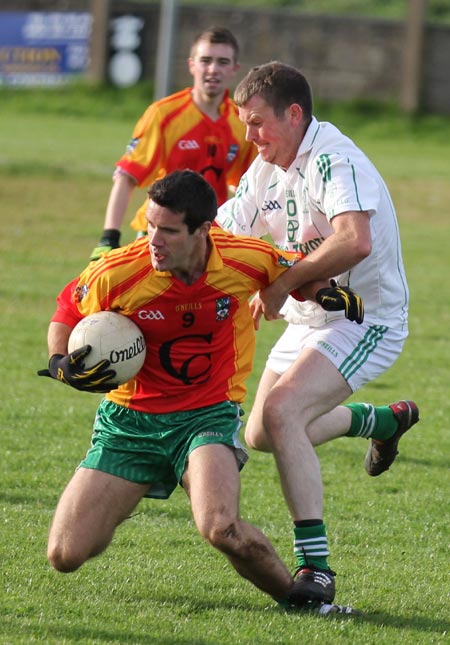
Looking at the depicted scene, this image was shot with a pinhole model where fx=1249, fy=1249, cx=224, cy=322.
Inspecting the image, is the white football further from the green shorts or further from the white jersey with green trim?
the white jersey with green trim

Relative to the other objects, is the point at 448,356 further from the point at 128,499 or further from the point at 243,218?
the point at 128,499

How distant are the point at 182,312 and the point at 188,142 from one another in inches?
152

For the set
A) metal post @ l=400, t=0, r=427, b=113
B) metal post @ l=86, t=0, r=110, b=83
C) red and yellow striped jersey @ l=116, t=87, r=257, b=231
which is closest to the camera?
red and yellow striped jersey @ l=116, t=87, r=257, b=231

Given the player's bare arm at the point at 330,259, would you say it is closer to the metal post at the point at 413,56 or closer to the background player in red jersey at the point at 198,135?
the background player in red jersey at the point at 198,135

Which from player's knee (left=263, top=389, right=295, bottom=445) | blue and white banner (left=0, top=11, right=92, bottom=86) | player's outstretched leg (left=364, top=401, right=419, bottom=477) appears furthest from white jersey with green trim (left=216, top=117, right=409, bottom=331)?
blue and white banner (left=0, top=11, right=92, bottom=86)

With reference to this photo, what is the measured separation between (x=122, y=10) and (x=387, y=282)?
1010 inches

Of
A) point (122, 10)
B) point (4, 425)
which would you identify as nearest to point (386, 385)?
point (4, 425)

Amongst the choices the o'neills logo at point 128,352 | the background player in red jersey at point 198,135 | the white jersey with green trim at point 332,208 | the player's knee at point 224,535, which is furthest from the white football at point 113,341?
the background player in red jersey at point 198,135

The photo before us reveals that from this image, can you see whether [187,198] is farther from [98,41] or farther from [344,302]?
[98,41]

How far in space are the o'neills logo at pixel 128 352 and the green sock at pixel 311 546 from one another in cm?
97

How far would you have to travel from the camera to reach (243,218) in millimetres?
6203

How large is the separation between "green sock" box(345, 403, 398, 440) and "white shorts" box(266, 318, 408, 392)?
67cm

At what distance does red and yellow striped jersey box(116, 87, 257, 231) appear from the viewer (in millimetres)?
8773

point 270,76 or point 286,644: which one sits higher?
point 270,76
